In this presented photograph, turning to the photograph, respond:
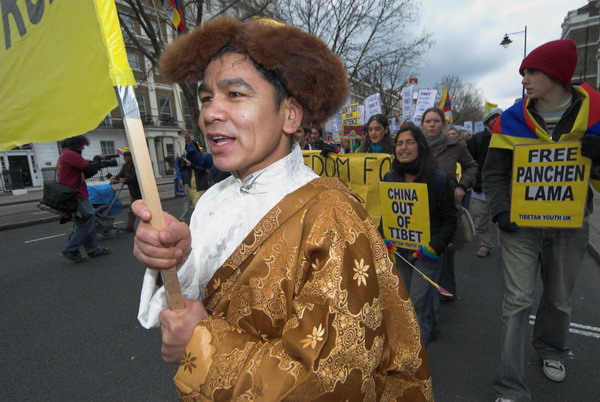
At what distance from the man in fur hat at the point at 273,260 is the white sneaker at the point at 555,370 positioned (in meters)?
2.09

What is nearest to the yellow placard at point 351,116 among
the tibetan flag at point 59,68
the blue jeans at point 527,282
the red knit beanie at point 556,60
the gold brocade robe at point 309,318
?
the red knit beanie at point 556,60

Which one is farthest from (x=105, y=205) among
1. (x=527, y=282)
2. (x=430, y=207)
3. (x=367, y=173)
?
(x=527, y=282)

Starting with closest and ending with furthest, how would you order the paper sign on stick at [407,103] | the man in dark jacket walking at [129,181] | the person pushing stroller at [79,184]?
the person pushing stroller at [79,184] → the man in dark jacket walking at [129,181] → the paper sign on stick at [407,103]

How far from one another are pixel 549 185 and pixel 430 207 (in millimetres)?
832

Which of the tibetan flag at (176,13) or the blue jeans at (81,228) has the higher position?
the tibetan flag at (176,13)

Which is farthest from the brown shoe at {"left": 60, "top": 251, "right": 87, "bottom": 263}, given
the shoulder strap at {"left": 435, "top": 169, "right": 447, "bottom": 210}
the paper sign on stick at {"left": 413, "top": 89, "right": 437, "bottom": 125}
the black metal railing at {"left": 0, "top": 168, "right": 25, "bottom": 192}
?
the black metal railing at {"left": 0, "top": 168, "right": 25, "bottom": 192}

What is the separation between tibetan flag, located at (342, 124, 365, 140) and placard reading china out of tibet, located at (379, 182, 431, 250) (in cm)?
655

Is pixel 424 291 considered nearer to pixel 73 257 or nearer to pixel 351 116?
pixel 73 257

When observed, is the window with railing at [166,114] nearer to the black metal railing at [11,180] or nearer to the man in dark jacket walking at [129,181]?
the black metal railing at [11,180]

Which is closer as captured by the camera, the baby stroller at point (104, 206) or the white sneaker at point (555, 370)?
the white sneaker at point (555, 370)

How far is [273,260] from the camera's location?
0.98 metres

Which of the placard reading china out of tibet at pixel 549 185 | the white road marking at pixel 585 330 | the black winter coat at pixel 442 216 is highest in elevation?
the placard reading china out of tibet at pixel 549 185

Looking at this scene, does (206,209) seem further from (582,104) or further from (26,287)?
(26,287)

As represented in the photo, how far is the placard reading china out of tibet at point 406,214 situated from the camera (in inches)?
109
